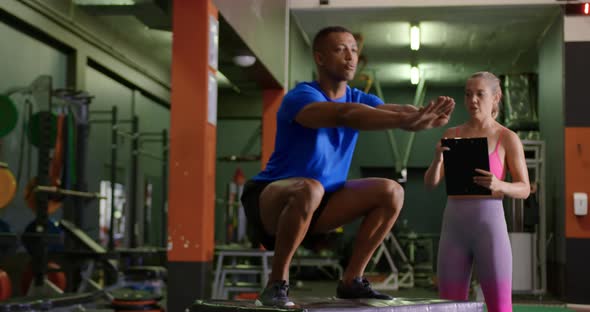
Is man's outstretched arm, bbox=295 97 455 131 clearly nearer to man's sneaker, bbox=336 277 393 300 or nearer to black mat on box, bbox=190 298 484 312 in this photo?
black mat on box, bbox=190 298 484 312

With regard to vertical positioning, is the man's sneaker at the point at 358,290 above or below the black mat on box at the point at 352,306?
above

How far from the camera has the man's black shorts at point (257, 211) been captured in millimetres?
2449

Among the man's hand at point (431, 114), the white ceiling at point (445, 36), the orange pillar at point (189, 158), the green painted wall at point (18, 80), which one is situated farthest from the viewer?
the white ceiling at point (445, 36)

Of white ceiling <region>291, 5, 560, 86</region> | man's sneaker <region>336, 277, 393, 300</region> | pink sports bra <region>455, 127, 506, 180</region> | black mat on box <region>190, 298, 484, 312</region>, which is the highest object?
white ceiling <region>291, 5, 560, 86</region>

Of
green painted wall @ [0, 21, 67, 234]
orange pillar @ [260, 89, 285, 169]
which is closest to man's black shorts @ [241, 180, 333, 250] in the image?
green painted wall @ [0, 21, 67, 234]

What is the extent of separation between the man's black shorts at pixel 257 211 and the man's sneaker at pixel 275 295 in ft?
0.48

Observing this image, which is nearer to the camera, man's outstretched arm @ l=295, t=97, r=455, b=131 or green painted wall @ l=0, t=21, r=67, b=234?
man's outstretched arm @ l=295, t=97, r=455, b=131

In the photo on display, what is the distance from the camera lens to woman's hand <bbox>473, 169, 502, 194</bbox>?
262 centimetres

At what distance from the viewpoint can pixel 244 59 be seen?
8.14 metres

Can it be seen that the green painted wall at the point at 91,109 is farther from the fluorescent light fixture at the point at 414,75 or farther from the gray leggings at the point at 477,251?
the gray leggings at the point at 477,251

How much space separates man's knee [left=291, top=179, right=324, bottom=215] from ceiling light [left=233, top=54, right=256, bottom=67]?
19.4ft

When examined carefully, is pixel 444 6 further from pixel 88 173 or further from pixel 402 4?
pixel 88 173

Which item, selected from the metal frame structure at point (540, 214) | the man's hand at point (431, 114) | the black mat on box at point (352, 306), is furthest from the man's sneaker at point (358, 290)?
the metal frame structure at point (540, 214)

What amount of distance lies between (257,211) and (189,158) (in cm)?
338
